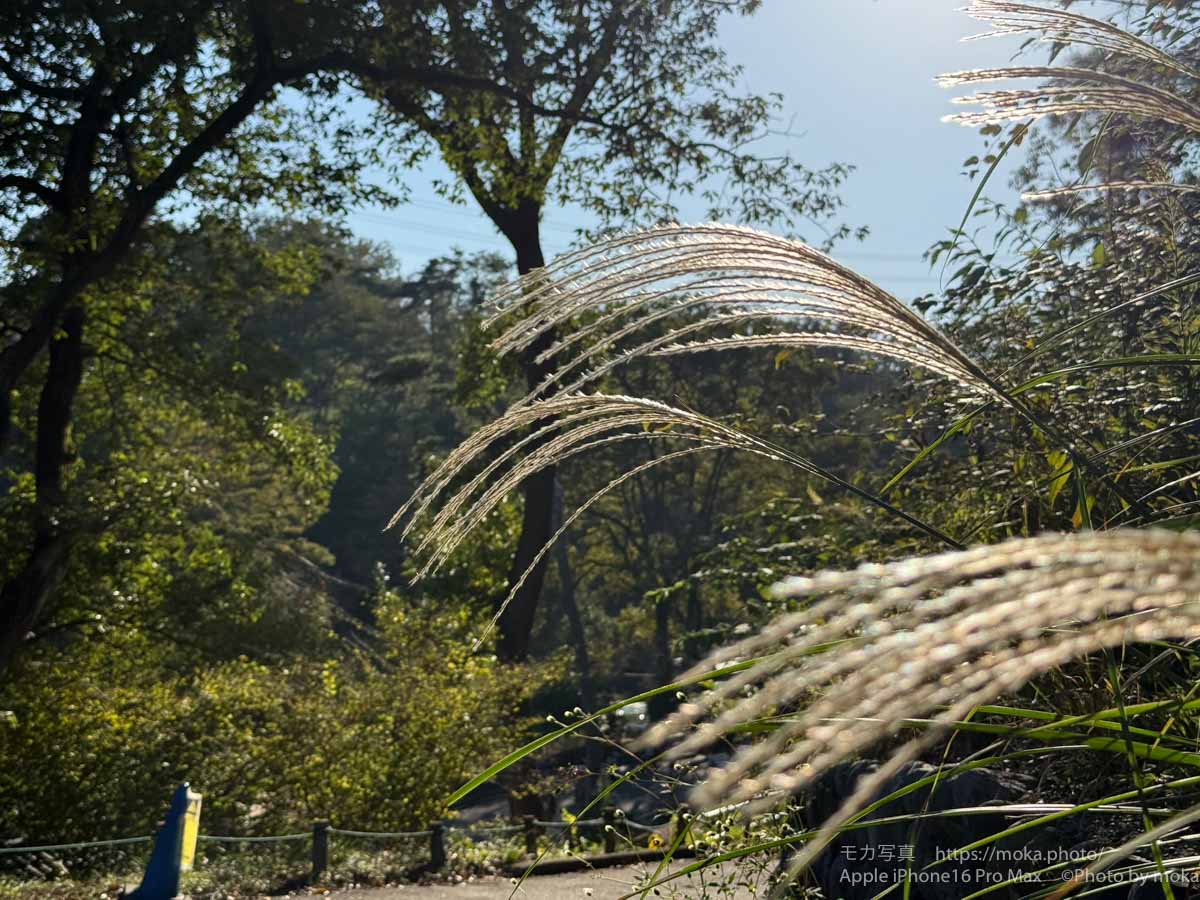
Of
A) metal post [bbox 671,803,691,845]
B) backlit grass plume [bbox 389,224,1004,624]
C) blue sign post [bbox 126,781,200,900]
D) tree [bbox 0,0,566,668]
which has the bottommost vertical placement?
blue sign post [bbox 126,781,200,900]

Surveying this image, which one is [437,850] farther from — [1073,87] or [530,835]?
[1073,87]

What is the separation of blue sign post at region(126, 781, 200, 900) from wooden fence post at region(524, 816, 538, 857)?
4141mm

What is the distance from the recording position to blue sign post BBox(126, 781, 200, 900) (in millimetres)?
6816

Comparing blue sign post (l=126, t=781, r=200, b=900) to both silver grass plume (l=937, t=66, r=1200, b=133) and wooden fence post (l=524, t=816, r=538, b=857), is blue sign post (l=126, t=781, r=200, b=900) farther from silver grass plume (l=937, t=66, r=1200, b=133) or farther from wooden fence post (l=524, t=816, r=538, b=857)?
silver grass plume (l=937, t=66, r=1200, b=133)

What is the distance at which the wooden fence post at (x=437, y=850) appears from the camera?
967cm

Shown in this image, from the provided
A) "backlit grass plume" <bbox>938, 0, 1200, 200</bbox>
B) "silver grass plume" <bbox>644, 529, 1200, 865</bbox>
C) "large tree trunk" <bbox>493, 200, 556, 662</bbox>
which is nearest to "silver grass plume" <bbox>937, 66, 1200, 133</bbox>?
"backlit grass plume" <bbox>938, 0, 1200, 200</bbox>

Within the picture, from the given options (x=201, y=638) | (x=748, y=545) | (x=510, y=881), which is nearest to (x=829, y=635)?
(x=748, y=545)

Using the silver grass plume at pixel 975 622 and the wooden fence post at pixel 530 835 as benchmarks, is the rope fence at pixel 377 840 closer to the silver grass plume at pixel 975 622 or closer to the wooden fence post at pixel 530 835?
the wooden fence post at pixel 530 835

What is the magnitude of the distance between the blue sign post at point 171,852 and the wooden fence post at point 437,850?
3.09m

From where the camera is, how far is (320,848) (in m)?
9.04

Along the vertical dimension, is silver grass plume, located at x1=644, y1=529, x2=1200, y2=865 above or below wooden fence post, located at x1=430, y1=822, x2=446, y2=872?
above

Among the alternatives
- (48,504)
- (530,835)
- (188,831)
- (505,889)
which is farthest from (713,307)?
(48,504)

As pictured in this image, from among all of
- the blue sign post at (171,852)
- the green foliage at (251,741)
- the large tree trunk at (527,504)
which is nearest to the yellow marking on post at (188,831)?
the blue sign post at (171,852)

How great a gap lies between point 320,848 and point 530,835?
92.1 inches
